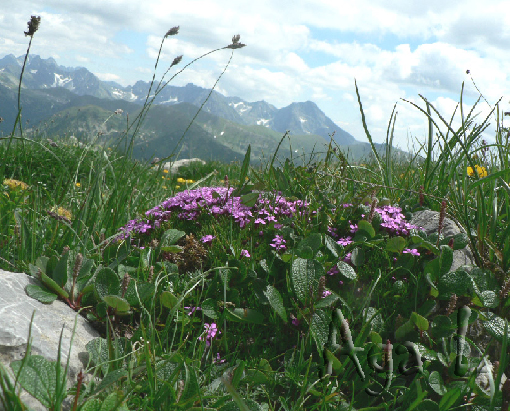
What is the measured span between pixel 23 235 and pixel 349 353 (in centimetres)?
209

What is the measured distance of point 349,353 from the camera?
78.1 inches

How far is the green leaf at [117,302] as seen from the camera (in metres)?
2.06

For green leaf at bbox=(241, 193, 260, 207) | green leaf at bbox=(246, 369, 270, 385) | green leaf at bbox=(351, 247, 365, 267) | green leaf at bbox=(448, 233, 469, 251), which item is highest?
green leaf at bbox=(448, 233, 469, 251)

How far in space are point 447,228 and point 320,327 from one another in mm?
1444

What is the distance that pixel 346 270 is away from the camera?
96.5 inches

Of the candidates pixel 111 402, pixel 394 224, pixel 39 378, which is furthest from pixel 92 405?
pixel 394 224

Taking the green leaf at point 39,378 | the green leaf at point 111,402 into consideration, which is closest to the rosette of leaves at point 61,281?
the green leaf at point 39,378

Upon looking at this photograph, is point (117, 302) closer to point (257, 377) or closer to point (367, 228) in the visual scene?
point (257, 377)

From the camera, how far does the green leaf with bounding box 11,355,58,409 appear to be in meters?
1.56

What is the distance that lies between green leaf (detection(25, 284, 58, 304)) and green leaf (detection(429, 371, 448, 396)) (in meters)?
1.91

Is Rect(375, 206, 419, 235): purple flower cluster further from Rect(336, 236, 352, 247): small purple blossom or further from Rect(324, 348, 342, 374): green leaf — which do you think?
Rect(324, 348, 342, 374): green leaf

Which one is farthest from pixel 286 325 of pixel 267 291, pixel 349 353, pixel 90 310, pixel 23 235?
pixel 23 235

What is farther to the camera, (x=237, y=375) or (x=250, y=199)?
(x=250, y=199)

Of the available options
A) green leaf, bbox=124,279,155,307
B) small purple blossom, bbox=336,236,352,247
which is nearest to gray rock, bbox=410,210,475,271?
small purple blossom, bbox=336,236,352,247
